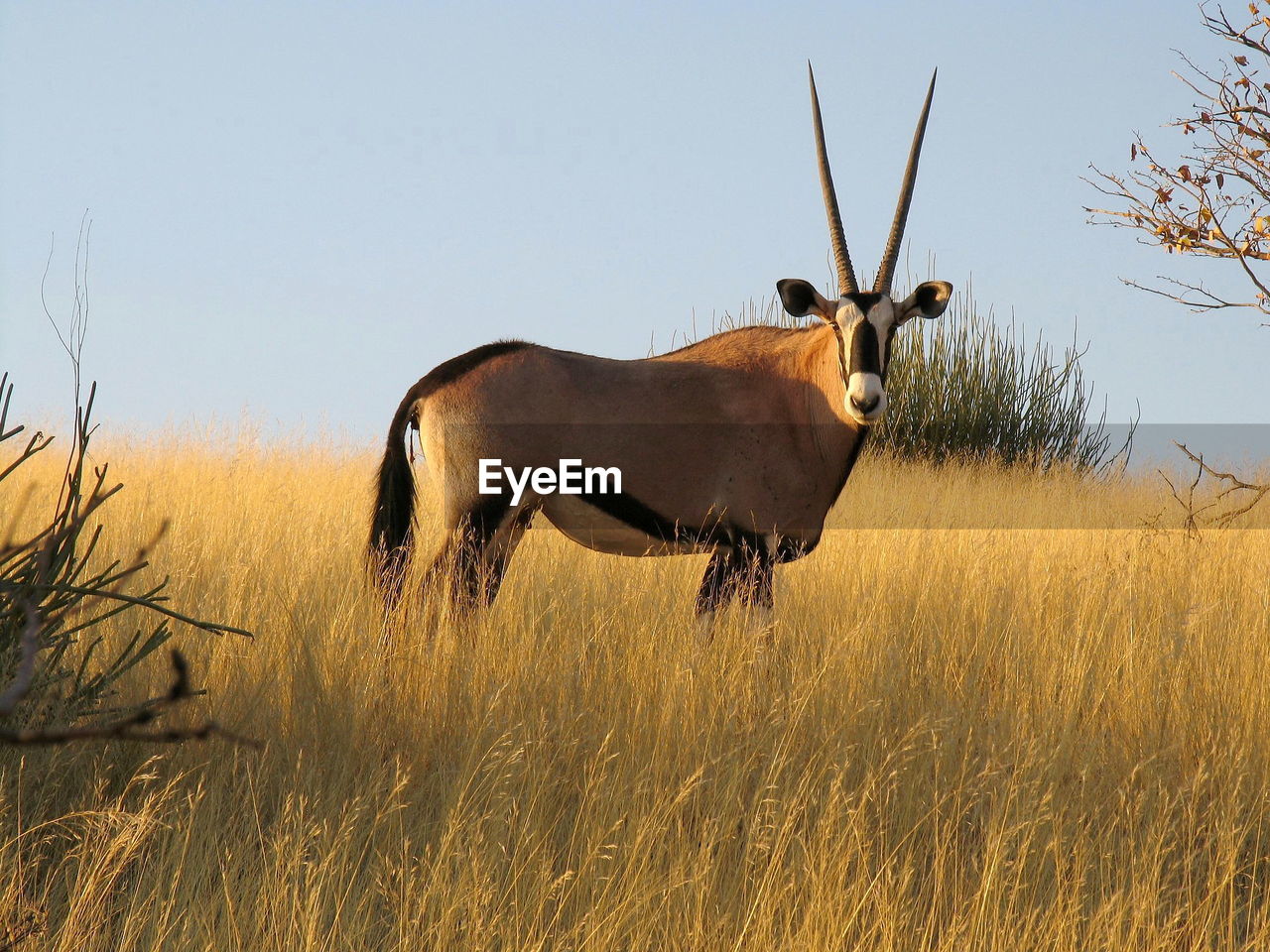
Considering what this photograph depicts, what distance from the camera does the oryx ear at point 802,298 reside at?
15.9 ft

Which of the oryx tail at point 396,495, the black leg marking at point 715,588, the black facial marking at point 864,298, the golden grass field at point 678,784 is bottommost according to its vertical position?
the golden grass field at point 678,784

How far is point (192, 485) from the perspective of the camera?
1027 centimetres

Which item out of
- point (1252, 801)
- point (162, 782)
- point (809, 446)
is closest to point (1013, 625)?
point (809, 446)

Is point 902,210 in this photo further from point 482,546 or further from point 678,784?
point 678,784

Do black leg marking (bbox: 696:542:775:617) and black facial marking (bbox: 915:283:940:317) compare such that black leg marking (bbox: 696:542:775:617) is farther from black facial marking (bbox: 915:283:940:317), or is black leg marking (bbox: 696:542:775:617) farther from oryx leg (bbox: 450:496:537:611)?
A: black facial marking (bbox: 915:283:940:317)

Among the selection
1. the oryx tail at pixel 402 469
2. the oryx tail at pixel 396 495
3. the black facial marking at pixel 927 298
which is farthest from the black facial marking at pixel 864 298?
the oryx tail at pixel 396 495

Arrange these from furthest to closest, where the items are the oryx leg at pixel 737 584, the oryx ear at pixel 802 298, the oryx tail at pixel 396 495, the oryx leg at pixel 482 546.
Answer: the oryx tail at pixel 396 495 < the oryx ear at pixel 802 298 < the oryx leg at pixel 482 546 < the oryx leg at pixel 737 584

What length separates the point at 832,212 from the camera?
5.55 metres

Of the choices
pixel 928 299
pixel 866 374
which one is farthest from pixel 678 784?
pixel 928 299

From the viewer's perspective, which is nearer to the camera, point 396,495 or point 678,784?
point 678,784

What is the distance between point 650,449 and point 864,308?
1.06 metres

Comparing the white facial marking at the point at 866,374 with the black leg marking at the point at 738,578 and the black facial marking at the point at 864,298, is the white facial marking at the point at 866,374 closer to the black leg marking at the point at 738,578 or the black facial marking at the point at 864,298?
the black facial marking at the point at 864,298

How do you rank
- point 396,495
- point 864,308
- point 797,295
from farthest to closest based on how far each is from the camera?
point 396,495, point 797,295, point 864,308

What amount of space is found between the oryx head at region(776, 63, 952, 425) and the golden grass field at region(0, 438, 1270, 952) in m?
0.94
